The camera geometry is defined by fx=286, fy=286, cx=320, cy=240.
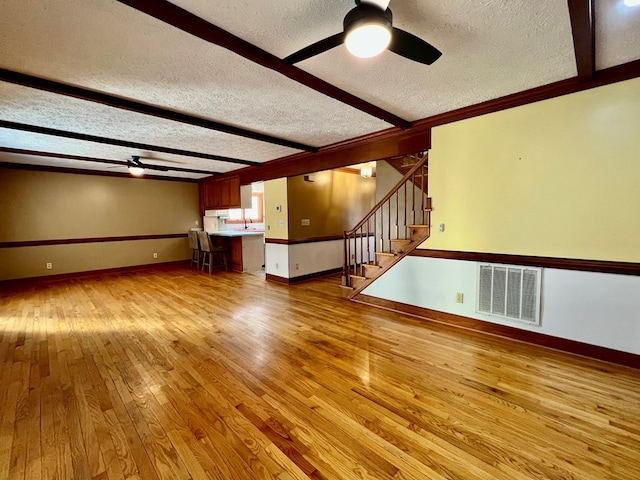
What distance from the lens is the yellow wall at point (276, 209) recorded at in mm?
5344

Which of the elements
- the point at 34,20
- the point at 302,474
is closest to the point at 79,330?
the point at 34,20

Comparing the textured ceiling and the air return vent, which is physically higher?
the textured ceiling

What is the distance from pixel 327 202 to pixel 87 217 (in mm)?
5188

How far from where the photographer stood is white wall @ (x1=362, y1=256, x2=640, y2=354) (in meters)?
2.32

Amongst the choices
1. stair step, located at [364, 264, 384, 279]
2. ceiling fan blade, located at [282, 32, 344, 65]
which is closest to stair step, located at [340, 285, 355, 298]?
stair step, located at [364, 264, 384, 279]

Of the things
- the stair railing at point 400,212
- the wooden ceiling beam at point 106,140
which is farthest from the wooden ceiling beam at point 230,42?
the wooden ceiling beam at point 106,140

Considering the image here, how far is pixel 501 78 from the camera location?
2.33m

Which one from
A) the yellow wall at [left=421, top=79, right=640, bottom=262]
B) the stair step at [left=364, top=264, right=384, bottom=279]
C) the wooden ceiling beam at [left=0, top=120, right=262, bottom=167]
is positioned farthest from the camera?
the stair step at [left=364, top=264, right=384, bottom=279]

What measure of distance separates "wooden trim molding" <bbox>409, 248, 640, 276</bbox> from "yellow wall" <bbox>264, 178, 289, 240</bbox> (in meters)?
2.75

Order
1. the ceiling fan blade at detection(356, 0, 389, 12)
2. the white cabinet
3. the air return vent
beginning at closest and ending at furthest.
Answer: the ceiling fan blade at detection(356, 0, 389, 12), the air return vent, the white cabinet

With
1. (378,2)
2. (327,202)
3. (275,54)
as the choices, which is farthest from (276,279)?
(378,2)

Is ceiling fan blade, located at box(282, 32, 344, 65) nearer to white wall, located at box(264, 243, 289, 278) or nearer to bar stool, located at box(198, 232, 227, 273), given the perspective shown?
white wall, located at box(264, 243, 289, 278)

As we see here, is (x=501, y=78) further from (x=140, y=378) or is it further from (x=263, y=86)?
(x=140, y=378)

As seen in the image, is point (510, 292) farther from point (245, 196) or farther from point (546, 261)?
point (245, 196)
